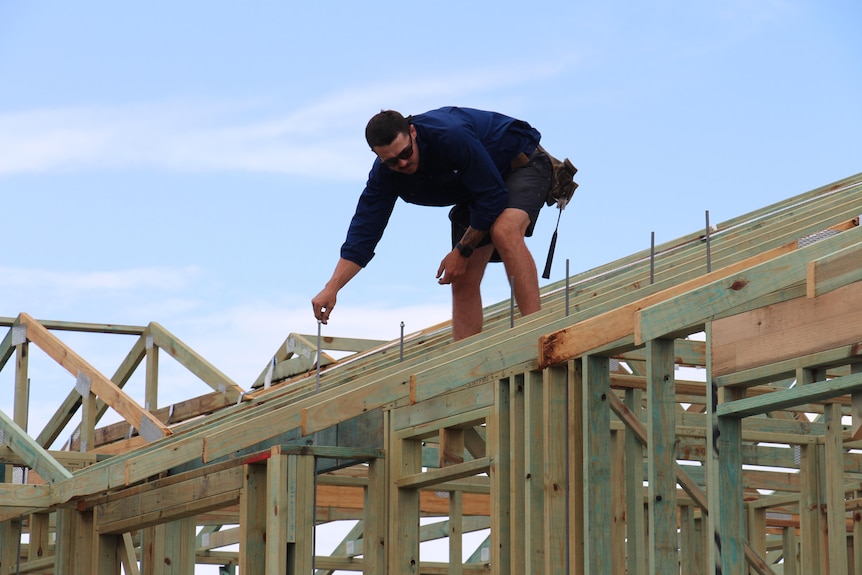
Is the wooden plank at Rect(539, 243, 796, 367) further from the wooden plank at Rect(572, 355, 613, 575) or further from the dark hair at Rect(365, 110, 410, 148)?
the dark hair at Rect(365, 110, 410, 148)

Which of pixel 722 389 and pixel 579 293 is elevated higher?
pixel 579 293

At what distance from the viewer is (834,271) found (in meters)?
5.56

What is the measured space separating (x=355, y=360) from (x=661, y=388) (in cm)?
479

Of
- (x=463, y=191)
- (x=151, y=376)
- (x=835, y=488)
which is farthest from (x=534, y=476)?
(x=151, y=376)

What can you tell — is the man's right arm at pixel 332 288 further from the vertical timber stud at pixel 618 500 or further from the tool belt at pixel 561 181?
the vertical timber stud at pixel 618 500

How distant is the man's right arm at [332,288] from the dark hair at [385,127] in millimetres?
1127

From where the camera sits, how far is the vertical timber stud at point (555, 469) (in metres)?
6.95

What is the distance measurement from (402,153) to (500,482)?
1.93m

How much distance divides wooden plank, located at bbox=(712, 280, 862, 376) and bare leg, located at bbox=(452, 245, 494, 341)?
242cm

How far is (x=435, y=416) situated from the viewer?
795 cm

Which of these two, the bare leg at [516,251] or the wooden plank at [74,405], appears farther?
the wooden plank at [74,405]

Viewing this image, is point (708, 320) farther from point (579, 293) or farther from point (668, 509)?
point (579, 293)

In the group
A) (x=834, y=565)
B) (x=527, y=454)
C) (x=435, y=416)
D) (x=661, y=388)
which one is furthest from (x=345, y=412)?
(x=834, y=565)

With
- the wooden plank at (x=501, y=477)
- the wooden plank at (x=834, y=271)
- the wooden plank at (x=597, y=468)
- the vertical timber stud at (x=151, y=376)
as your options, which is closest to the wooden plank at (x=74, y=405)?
the vertical timber stud at (x=151, y=376)
